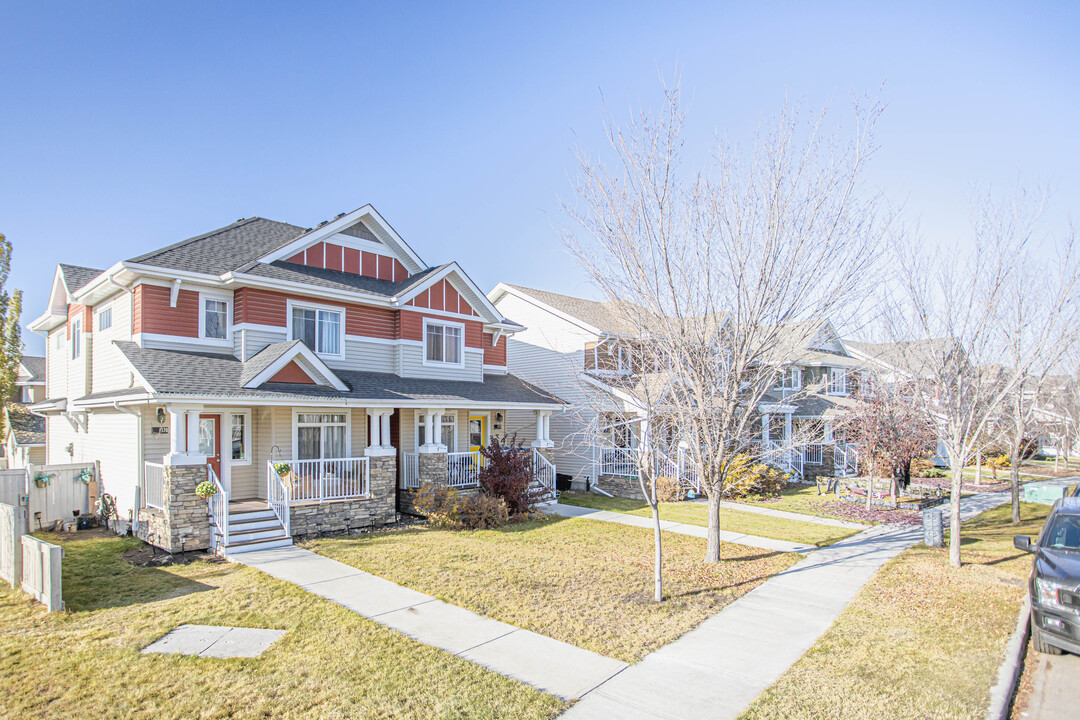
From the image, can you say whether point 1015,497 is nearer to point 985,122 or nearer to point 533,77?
point 985,122

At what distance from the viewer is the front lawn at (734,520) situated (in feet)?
45.6

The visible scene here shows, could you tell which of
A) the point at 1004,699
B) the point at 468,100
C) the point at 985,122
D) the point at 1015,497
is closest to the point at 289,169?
the point at 468,100

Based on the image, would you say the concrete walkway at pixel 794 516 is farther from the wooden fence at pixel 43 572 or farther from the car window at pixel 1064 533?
the wooden fence at pixel 43 572

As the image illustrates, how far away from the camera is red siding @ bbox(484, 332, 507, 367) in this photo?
20641 mm

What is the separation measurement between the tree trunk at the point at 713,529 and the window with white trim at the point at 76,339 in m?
18.1

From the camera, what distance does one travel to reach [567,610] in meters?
8.30

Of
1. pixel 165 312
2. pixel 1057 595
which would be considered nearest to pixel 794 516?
pixel 1057 595

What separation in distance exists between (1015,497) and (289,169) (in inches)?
960

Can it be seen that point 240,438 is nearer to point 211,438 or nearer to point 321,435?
point 211,438

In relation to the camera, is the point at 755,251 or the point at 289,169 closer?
the point at 755,251

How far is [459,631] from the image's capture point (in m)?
7.47

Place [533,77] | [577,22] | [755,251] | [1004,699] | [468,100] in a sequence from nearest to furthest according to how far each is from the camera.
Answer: [1004,699] < [755,251] < [577,22] < [533,77] < [468,100]

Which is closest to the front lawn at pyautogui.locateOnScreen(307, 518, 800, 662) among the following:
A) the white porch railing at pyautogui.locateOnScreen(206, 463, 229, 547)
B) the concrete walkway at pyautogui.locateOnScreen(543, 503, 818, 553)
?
the concrete walkway at pyautogui.locateOnScreen(543, 503, 818, 553)

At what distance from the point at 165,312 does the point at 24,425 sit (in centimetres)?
1921
